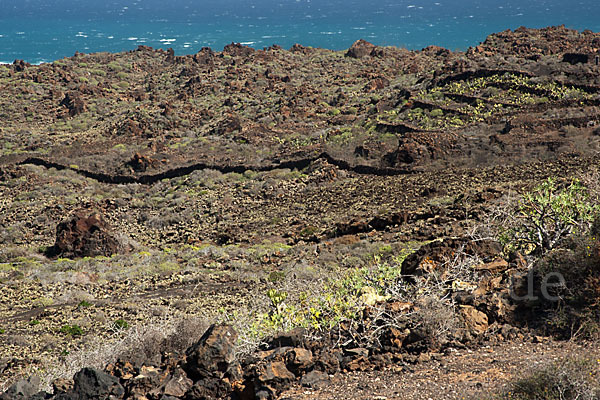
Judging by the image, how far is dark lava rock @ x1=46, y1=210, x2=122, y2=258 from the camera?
67.9 feet

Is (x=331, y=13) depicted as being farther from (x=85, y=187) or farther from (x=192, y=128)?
(x=85, y=187)

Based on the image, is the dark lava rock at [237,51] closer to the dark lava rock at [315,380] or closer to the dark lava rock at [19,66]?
the dark lava rock at [19,66]

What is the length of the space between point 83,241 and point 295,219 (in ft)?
29.2

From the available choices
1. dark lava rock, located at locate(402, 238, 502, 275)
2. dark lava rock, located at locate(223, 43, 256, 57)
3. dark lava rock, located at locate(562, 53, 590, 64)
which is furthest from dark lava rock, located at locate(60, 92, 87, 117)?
dark lava rock, located at locate(402, 238, 502, 275)

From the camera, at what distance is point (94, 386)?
724 cm

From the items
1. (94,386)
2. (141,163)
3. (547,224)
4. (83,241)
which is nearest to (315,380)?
(94,386)

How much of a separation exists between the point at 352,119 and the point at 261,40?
83025mm

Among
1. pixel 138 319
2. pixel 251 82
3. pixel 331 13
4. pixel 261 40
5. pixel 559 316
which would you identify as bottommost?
pixel 138 319

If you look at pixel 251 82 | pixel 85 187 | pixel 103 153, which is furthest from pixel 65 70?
pixel 85 187

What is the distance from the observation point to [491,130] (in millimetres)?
27766

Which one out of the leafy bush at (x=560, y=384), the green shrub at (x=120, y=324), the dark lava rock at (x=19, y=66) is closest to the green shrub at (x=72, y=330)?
the green shrub at (x=120, y=324)

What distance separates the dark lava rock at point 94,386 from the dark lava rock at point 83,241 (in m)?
14.2

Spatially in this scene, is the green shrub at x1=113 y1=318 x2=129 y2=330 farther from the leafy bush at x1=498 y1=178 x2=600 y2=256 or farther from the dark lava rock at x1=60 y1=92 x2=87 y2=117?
the dark lava rock at x1=60 y1=92 x2=87 y2=117

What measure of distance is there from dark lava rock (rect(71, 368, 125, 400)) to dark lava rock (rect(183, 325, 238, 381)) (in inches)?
43.3
